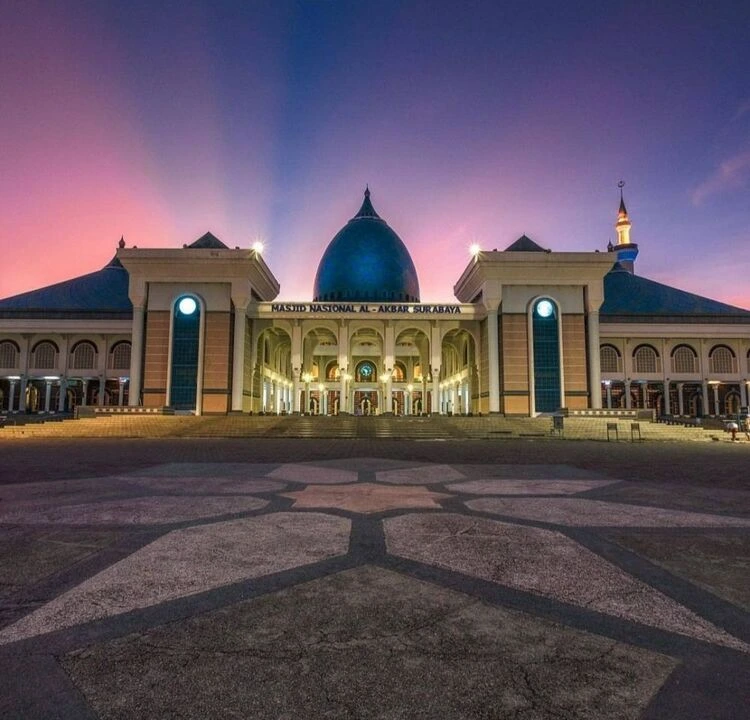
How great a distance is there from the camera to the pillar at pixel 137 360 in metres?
41.5

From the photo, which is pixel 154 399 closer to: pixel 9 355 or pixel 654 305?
pixel 9 355

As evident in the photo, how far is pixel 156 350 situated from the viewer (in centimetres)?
Result: 4241

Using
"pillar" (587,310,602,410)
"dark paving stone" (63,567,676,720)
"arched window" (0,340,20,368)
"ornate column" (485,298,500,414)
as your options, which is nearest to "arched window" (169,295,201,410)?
"ornate column" (485,298,500,414)

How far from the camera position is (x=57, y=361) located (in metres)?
56.1

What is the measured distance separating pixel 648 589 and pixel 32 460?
14.4 meters

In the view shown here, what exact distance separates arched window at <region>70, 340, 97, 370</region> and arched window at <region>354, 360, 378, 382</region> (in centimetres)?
2917

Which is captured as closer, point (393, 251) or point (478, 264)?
point (478, 264)

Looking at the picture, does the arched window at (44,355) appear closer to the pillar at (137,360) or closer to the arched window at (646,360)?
the pillar at (137,360)

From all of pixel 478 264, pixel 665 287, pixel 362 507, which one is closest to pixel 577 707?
pixel 362 507

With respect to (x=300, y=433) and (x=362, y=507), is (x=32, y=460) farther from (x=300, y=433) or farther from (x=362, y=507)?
(x=300, y=433)

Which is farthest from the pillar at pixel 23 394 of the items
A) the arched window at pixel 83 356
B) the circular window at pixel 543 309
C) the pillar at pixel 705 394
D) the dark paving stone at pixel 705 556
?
the pillar at pixel 705 394

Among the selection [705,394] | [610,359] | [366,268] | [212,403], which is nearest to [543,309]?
[610,359]

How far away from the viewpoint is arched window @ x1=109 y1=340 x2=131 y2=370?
5609 cm

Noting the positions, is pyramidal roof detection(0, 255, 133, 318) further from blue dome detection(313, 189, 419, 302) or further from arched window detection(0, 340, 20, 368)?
blue dome detection(313, 189, 419, 302)
